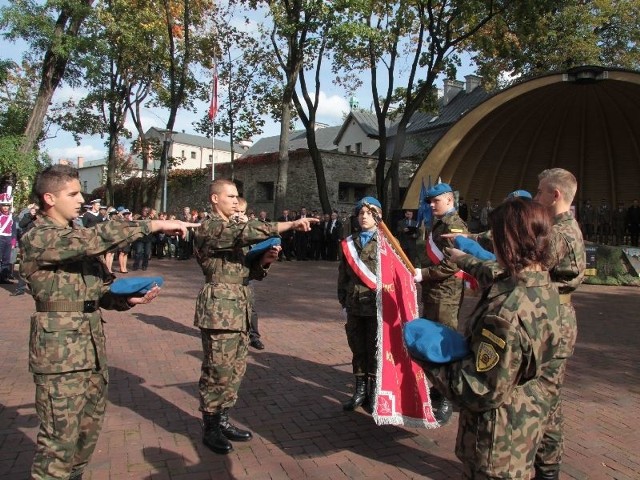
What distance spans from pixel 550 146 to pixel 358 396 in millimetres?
20760

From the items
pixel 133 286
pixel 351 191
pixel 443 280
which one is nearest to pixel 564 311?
pixel 443 280

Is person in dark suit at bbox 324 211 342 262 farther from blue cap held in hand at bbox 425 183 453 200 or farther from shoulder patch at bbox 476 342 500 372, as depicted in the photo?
shoulder patch at bbox 476 342 500 372

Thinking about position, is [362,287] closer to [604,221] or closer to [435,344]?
[435,344]

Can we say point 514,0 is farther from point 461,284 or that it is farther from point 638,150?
point 461,284

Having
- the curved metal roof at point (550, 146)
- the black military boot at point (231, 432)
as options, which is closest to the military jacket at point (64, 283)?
the black military boot at point (231, 432)

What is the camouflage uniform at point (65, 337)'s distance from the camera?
9.39 feet

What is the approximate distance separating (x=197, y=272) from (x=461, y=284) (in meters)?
11.7

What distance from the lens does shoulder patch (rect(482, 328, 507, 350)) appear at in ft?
6.93

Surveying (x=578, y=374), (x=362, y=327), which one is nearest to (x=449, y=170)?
(x=578, y=374)

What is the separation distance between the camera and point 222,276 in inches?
165

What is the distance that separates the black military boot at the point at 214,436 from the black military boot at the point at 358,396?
1.32 meters

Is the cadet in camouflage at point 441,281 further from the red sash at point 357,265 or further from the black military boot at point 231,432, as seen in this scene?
the black military boot at point 231,432

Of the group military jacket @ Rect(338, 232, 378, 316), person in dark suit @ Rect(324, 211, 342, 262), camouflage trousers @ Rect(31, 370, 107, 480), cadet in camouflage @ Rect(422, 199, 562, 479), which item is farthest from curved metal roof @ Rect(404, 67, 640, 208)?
cadet in camouflage @ Rect(422, 199, 562, 479)

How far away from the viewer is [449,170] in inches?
845
